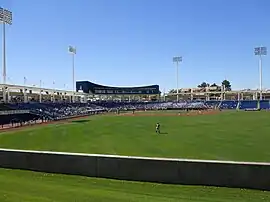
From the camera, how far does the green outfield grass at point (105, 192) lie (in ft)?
30.7

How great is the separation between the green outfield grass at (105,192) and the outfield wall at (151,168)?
0.22 m

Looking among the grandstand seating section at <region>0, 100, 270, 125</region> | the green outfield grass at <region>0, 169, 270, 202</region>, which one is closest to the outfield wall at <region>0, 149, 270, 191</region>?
the green outfield grass at <region>0, 169, 270, 202</region>

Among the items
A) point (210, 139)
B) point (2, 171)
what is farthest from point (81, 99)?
point (2, 171)

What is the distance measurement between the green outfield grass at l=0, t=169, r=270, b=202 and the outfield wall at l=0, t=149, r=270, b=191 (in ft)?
0.72

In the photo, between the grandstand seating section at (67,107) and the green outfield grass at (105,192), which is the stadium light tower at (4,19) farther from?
the green outfield grass at (105,192)

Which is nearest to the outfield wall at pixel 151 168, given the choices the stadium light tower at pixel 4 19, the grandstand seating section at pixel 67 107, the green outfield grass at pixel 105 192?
the green outfield grass at pixel 105 192

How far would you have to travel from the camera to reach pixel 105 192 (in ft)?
32.8

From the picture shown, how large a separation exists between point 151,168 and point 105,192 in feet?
5.81

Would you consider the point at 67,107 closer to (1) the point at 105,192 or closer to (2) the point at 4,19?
(2) the point at 4,19

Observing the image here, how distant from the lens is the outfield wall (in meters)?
10.2

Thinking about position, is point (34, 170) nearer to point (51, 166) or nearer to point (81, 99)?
point (51, 166)

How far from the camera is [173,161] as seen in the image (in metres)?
10.8

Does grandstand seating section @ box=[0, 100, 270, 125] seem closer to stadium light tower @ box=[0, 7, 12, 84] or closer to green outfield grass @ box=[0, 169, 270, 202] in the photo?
stadium light tower @ box=[0, 7, 12, 84]

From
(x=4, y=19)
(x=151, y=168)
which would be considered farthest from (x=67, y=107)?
(x=151, y=168)
